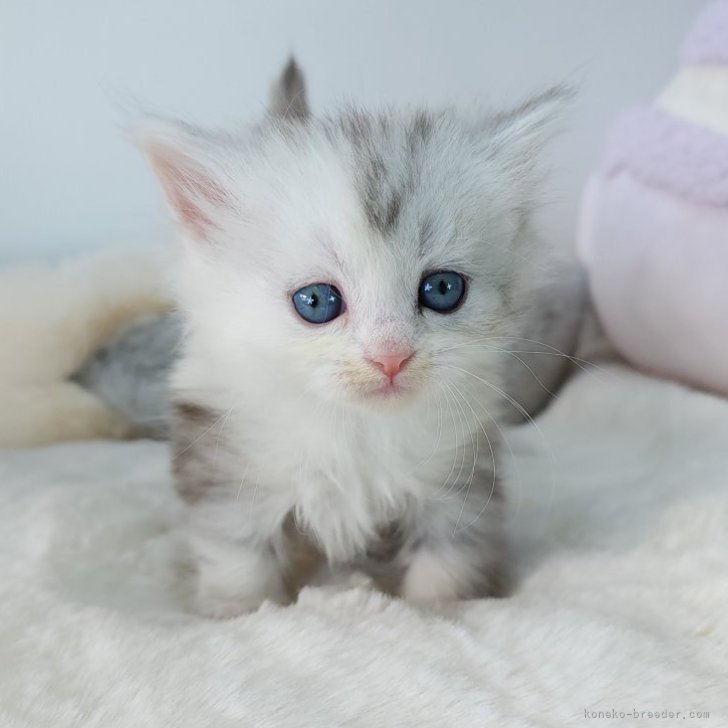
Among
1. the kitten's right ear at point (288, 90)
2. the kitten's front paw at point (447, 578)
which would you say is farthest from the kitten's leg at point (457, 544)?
the kitten's right ear at point (288, 90)

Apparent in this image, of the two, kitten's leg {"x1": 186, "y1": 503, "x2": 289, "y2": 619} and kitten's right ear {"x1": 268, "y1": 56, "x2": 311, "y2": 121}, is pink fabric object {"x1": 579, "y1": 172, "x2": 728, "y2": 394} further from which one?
kitten's leg {"x1": 186, "y1": 503, "x2": 289, "y2": 619}

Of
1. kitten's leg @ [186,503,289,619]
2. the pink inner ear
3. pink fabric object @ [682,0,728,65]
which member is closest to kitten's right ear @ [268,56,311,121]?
the pink inner ear

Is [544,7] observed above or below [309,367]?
above

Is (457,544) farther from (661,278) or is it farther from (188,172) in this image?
(661,278)

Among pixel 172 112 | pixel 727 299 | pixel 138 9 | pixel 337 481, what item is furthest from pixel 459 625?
pixel 138 9

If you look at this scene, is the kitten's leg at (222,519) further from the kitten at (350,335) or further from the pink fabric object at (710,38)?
the pink fabric object at (710,38)

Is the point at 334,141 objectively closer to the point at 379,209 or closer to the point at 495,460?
the point at 379,209
